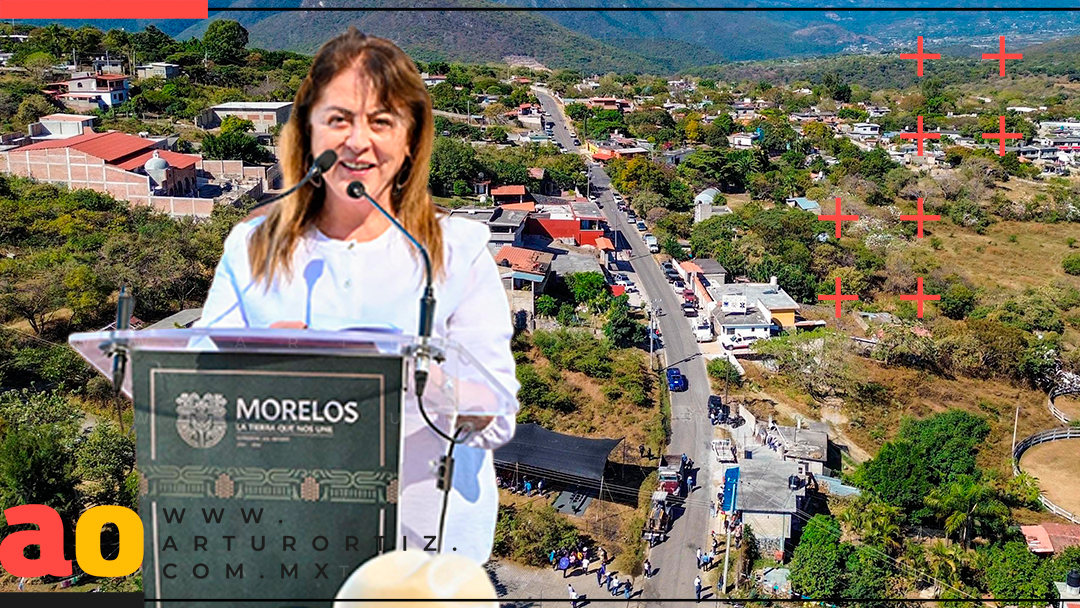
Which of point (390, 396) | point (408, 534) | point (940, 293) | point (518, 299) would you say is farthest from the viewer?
point (940, 293)

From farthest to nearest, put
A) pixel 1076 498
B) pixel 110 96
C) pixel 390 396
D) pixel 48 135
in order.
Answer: pixel 110 96
pixel 48 135
pixel 1076 498
pixel 390 396

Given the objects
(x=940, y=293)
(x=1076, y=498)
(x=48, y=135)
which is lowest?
(x=1076, y=498)

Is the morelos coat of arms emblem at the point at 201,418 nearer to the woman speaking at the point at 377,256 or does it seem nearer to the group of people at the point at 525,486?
the woman speaking at the point at 377,256

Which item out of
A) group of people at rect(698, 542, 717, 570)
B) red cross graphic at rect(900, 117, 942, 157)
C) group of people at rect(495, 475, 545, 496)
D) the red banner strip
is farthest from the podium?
red cross graphic at rect(900, 117, 942, 157)

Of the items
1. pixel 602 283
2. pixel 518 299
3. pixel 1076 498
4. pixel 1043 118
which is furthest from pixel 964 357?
pixel 1043 118

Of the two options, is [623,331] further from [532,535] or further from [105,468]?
[105,468]

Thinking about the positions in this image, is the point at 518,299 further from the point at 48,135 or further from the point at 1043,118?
the point at 1043,118

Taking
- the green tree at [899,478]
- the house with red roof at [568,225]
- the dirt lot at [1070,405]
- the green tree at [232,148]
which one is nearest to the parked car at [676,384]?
the green tree at [899,478]

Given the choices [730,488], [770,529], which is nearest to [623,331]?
[730,488]
